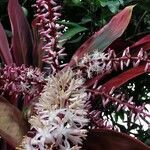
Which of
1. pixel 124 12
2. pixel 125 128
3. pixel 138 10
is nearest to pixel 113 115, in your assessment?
pixel 125 128

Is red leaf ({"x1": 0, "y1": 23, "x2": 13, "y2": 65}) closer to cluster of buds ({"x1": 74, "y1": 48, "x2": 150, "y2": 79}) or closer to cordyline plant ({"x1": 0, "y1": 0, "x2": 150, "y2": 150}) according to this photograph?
cordyline plant ({"x1": 0, "y1": 0, "x2": 150, "y2": 150})

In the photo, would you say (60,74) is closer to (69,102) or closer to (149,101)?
(69,102)

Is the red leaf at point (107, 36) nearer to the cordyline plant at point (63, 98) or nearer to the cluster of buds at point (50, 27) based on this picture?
the cordyline plant at point (63, 98)

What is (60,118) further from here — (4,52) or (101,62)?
(4,52)

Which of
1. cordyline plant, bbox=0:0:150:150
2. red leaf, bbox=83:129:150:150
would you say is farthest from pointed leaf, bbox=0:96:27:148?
red leaf, bbox=83:129:150:150

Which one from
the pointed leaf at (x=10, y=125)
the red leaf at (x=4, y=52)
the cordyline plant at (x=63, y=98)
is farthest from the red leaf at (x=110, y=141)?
the red leaf at (x=4, y=52)

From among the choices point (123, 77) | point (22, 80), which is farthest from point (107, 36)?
point (22, 80)
